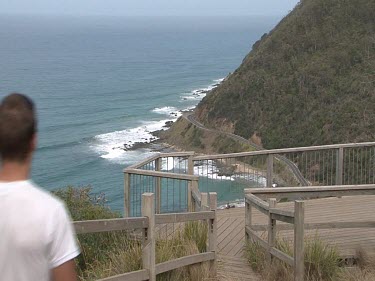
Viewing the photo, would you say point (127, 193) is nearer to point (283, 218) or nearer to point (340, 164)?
point (283, 218)

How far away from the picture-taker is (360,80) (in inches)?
1998

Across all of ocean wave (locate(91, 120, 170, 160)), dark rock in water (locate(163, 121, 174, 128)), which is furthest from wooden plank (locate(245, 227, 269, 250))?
dark rock in water (locate(163, 121, 174, 128))

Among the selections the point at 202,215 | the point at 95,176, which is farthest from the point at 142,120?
the point at 202,215

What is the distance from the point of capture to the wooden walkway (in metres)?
8.34

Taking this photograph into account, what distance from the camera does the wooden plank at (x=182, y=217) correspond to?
21.7ft

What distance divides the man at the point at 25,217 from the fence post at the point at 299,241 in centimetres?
486

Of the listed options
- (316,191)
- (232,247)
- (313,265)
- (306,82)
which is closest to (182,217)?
(313,265)

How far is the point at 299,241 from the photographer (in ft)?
23.8

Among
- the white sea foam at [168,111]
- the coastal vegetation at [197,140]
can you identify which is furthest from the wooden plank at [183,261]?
the white sea foam at [168,111]

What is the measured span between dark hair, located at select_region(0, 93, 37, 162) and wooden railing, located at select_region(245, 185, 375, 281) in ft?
16.4

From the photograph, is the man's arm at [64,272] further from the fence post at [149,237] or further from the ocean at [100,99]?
the ocean at [100,99]

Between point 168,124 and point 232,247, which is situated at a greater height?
point 232,247

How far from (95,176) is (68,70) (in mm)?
90945

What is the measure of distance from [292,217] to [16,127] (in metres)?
5.22
